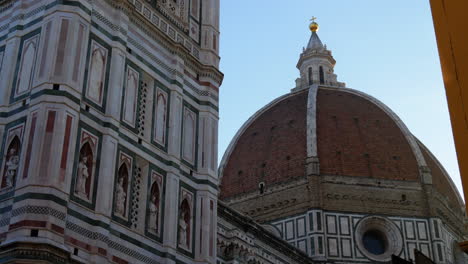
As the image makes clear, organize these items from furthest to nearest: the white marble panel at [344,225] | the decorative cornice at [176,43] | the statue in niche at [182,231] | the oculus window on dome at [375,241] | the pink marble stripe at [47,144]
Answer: the oculus window on dome at [375,241] → the white marble panel at [344,225] → the decorative cornice at [176,43] → the statue in niche at [182,231] → the pink marble stripe at [47,144]

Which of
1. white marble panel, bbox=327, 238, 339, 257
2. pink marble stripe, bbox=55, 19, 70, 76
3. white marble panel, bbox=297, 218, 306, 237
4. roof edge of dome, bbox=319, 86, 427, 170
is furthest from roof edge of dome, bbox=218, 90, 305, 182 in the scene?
pink marble stripe, bbox=55, 19, 70, 76

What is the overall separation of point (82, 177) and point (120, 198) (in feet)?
2.95

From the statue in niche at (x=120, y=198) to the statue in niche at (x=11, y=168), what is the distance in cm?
168

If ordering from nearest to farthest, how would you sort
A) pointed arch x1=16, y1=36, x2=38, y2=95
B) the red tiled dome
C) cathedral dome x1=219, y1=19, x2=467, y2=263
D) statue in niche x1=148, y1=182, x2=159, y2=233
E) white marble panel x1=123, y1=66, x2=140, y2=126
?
pointed arch x1=16, y1=36, x2=38, y2=95 < statue in niche x1=148, y1=182, x2=159, y2=233 < white marble panel x1=123, y1=66, x2=140, y2=126 < cathedral dome x1=219, y1=19, x2=467, y2=263 < the red tiled dome

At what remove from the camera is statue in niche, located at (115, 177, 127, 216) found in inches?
446

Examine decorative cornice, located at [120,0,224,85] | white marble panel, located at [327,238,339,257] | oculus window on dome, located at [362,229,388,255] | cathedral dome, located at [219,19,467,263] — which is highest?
cathedral dome, located at [219,19,467,263]

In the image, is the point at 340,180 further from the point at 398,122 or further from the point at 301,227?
the point at 398,122

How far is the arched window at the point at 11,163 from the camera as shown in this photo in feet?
34.0

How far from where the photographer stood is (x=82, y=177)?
10742 millimetres

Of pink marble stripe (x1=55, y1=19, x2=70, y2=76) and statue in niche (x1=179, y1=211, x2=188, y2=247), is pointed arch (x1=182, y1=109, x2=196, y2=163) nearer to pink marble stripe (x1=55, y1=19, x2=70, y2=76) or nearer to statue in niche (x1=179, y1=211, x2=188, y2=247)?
statue in niche (x1=179, y1=211, x2=188, y2=247)

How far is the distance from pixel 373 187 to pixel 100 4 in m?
34.0

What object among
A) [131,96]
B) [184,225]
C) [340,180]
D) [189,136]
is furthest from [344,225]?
[131,96]

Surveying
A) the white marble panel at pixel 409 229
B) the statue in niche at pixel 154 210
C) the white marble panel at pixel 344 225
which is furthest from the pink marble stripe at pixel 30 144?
the white marble panel at pixel 409 229

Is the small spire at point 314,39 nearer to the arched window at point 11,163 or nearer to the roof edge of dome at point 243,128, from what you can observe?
the roof edge of dome at point 243,128
